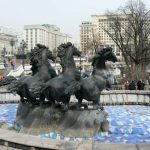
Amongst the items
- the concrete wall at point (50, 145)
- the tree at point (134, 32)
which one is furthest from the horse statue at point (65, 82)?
the tree at point (134, 32)

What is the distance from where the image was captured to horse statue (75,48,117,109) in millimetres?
11789

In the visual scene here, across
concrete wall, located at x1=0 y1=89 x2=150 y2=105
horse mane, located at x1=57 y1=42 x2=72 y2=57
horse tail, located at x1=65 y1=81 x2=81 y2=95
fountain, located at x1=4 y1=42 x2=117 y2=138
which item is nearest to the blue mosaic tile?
fountain, located at x1=4 y1=42 x2=117 y2=138

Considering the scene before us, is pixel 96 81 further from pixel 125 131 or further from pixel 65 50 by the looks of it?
pixel 125 131

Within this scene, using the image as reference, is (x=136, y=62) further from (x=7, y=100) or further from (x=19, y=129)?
(x=19, y=129)

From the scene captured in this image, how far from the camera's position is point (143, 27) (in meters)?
47.8

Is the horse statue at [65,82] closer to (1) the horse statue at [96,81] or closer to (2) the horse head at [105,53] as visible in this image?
(1) the horse statue at [96,81]

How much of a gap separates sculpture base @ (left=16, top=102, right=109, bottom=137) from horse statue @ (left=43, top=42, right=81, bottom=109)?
1.15 ft

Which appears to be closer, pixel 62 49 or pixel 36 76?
→ pixel 62 49

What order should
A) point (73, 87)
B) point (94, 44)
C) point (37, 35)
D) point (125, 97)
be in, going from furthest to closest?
point (37, 35)
point (94, 44)
point (125, 97)
point (73, 87)

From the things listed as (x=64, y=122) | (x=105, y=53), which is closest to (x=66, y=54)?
(x=105, y=53)

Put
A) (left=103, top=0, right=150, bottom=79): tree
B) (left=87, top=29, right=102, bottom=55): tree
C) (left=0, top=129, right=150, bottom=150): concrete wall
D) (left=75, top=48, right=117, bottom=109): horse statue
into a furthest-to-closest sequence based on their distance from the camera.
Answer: (left=87, top=29, right=102, bottom=55): tree
(left=103, top=0, right=150, bottom=79): tree
(left=75, top=48, right=117, bottom=109): horse statue
(left=0, top=129, right=150, bottom=150): concrete wall

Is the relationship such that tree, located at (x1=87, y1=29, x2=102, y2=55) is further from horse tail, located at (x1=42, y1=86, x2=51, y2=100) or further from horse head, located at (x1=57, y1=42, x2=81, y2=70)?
horse tail, located at (x1=42, y1=86, x2=51, y2=100)

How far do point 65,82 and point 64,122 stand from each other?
120cm

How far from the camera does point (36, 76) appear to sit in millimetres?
12906
